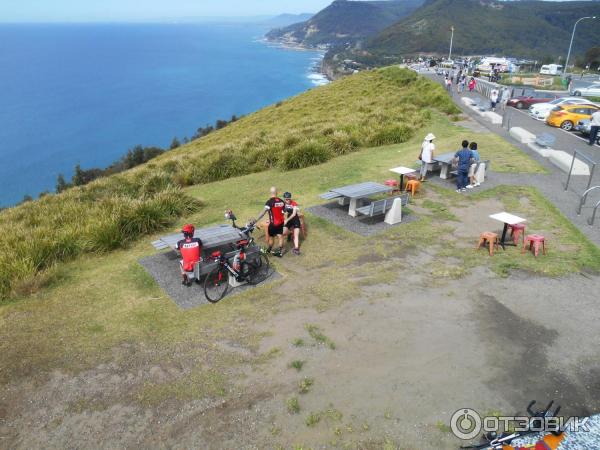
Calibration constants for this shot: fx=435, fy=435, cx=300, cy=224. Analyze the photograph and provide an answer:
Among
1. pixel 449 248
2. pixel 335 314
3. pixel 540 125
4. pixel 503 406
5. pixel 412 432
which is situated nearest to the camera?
pixel 412 432

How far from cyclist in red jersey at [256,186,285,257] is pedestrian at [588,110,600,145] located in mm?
15872

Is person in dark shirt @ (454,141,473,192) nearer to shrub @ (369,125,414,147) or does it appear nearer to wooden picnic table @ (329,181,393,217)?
wooden picnic table @ (329,181,393,217)

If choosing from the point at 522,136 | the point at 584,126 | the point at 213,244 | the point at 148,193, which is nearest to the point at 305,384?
the point at 213,244

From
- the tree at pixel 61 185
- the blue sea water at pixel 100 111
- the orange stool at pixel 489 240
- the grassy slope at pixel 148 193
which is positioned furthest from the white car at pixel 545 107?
the blue sea water at pixel 100 111

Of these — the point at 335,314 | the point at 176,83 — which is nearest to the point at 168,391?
the point at 335,314

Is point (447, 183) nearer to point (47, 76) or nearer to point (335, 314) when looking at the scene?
point (335, 314)

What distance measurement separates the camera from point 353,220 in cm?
1097

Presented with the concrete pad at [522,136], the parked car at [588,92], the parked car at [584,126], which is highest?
the parked car at [588,92]

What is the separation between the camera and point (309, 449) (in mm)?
4629

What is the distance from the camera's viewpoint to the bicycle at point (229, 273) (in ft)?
25.2

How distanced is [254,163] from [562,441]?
45.3 ft

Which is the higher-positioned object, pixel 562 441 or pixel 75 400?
pixel 562 441

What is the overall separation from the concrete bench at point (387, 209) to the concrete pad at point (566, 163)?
23.2 feet

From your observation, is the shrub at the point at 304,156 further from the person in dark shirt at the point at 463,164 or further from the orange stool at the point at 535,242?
the orange stool at the point at 535,242
